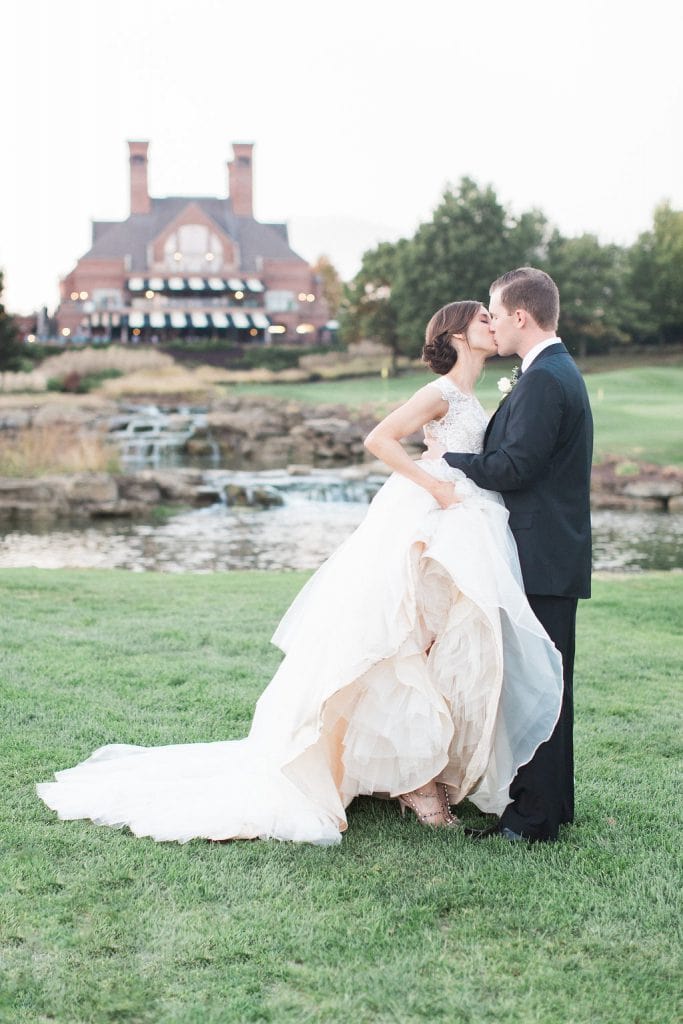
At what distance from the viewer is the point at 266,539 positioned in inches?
682

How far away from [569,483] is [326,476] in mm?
20798

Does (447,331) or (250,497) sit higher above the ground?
(447,331)

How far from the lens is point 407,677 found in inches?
168

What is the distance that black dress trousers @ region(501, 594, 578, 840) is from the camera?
4.30m

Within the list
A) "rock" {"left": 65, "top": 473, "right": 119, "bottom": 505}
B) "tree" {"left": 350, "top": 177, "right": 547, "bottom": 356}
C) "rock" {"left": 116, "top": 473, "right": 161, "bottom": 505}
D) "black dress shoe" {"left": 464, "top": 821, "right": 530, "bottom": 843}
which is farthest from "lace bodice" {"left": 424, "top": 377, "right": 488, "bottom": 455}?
"tree" {"left": 350, "top": 177, "right": 547, "bottom": 356}

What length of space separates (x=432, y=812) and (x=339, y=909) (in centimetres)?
95

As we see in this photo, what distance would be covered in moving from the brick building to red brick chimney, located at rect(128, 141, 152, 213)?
72mm

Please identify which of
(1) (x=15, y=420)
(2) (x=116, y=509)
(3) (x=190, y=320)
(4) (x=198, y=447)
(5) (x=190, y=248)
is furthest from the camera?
(5) (x=190, y=248)

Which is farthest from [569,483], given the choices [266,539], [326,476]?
[326,476]

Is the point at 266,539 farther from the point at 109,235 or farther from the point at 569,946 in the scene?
Result: the point at 109,235

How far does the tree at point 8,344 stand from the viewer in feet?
141

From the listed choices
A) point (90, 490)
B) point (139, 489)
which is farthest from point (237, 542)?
point (139, 489)

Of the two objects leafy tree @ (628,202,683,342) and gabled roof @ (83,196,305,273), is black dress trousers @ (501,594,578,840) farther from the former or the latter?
gabled roof @ (83,196,305,273)

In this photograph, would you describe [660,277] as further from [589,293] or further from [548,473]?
[548,473]
